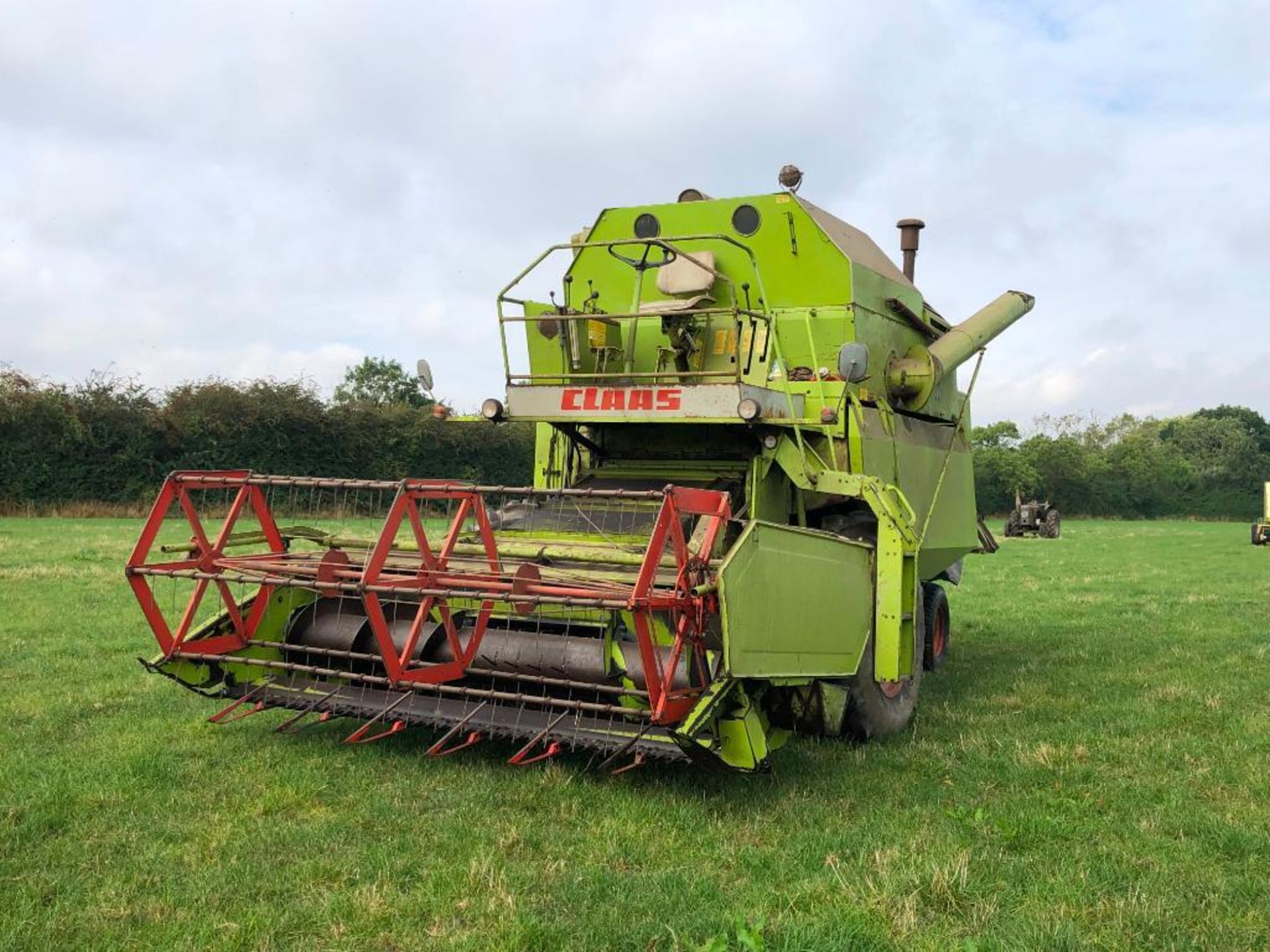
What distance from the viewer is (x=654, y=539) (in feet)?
13.8

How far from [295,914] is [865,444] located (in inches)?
164

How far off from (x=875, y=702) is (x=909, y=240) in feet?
15.5

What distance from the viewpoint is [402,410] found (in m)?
27.1

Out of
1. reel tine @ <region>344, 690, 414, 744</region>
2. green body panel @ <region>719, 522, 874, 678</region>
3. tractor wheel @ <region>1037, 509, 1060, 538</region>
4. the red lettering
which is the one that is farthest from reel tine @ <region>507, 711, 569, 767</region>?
tractor wheel @ <region>1037, 509, 1060, 538</region>

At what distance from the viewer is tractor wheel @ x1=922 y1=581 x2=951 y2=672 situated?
8.12 meters

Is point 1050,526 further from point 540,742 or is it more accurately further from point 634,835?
point 634,835

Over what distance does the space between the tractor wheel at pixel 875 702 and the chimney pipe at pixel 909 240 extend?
3.65 m

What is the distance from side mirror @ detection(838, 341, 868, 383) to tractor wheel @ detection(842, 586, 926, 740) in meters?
1.43

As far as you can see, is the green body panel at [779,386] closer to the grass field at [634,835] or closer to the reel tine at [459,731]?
the grass field at [634,835]

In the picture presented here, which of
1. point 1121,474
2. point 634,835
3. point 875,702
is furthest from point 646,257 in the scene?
point 1121,474

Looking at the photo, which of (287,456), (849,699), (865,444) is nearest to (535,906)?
(849,699)

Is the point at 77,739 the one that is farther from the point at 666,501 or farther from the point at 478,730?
the point at 666,501

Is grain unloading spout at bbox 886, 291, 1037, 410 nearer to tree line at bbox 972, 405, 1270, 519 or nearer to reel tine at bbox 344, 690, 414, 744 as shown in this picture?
reel tine at bbox 344, 690, 414, 744

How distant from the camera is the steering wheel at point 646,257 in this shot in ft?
20.4
